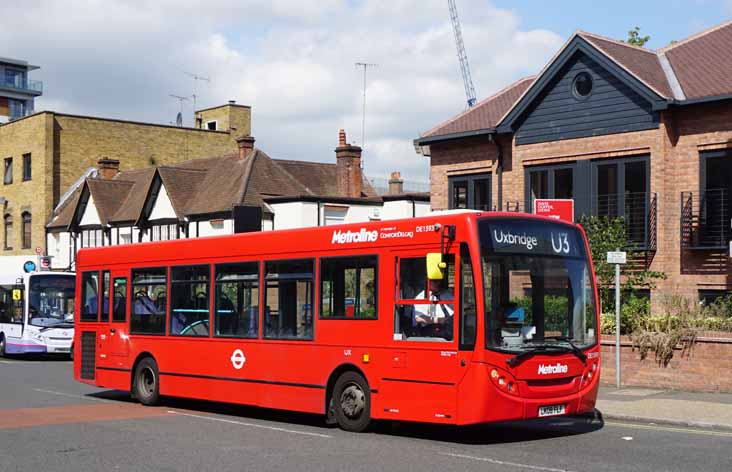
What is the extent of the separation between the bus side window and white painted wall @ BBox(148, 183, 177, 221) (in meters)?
26.8

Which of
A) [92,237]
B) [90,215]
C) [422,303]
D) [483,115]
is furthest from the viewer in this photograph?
[92,237]

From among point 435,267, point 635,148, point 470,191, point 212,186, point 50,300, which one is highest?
point 212,186

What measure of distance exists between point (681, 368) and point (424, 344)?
27.1 ft

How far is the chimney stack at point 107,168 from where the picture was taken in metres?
56.1

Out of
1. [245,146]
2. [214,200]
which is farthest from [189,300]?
[245,146]

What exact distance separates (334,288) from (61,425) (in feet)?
14.4

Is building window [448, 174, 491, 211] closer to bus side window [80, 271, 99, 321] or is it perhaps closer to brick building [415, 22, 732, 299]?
brick building [415, 22, 732, 299]

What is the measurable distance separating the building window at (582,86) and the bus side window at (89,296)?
12.9m

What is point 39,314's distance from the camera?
105 feet

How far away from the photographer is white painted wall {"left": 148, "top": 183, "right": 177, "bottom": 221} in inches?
1850

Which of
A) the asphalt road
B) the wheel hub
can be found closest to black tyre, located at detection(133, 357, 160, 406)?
the asphalt road

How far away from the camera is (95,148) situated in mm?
57656

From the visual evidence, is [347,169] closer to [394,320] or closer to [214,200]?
[214,200]

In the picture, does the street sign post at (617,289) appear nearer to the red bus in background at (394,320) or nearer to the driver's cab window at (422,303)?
the red bus in background at (394,320)
